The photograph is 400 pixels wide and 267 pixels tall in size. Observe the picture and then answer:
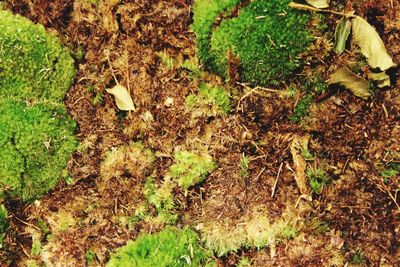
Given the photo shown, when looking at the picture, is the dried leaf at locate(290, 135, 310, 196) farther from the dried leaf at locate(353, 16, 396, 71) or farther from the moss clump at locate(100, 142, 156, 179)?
the moss clump at locate(100, 142, 156, 179)

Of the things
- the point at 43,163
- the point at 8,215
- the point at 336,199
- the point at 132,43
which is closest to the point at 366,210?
the point at 336,199

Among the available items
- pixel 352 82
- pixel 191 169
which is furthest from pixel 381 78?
pixel 191 169

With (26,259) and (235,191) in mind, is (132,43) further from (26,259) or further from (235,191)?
(26,259)

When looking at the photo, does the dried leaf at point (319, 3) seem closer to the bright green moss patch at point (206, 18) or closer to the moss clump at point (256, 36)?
the moss clump at point (256, 36)

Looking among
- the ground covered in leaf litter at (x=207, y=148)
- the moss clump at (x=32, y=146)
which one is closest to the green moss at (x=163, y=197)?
the ground covered in leaf litter at (x=207, y=148)

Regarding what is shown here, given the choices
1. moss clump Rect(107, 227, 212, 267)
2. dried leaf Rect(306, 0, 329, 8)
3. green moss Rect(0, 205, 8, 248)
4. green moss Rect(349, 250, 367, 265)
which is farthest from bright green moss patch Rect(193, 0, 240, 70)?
green moss Rect(0, 205, 8, 248)
